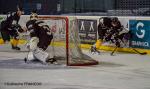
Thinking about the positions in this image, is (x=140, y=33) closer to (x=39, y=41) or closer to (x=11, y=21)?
(x=39, y=41)

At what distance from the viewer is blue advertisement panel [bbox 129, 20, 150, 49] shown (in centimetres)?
1616

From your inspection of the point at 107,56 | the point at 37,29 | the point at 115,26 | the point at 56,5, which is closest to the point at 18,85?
the point at 37,29

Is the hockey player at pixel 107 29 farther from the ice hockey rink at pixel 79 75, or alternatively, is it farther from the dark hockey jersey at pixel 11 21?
the dark hockey jersey at pixel 11 21

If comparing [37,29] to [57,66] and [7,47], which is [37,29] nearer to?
[57,66]

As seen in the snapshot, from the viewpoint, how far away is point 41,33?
13547 mm

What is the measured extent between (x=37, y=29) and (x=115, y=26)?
157 inches

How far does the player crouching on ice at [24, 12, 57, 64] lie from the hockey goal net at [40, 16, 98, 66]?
0.23 meters

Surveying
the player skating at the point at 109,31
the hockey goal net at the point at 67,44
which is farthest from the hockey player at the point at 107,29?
the hockey goal net at the point at 67,44

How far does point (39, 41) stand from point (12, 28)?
560 centimetres

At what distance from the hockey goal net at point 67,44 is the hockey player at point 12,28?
443 centimetres

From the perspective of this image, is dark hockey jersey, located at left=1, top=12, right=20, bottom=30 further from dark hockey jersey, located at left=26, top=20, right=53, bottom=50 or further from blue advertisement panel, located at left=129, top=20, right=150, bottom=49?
dark hockey jersey, located at left=26, top=20, right=53, bottom=50

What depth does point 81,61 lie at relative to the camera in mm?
13195

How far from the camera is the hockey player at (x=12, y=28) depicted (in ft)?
60.3

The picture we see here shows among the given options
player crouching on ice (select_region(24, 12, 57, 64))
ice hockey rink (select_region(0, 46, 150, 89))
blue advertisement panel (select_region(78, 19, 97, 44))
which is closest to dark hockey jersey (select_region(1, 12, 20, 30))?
blue advertisement panel (select_region(78, 19, 97, 44))
